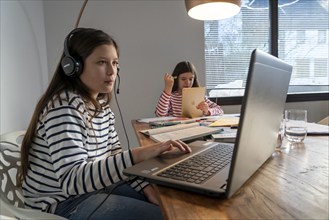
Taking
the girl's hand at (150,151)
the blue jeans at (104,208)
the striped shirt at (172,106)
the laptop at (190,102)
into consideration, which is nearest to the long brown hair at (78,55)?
the blue jeans at (104,208)

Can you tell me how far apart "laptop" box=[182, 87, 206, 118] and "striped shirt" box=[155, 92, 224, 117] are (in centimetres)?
16

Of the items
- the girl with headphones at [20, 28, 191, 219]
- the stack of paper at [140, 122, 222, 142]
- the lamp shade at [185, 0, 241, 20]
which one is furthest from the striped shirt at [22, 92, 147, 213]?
the lamp shade at [185, 0, 241, 20]

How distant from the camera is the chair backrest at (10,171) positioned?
2.75ft

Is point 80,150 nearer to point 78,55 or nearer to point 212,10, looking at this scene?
point 78,55

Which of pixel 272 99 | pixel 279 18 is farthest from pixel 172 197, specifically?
pixel 279 18

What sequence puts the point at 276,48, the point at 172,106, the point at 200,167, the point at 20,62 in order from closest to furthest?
the point at 200,167
the point at 20,62
the point at 172,106
the point at 276,48

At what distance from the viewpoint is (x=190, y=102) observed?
1710 millimetres

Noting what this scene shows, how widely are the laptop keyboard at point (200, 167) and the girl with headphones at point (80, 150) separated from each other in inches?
2.8

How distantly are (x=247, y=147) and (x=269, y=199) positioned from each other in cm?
9

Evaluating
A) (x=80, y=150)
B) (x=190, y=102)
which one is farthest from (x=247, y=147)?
(x=190, y=102)

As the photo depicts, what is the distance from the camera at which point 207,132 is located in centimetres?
105

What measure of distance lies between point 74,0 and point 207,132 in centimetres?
191

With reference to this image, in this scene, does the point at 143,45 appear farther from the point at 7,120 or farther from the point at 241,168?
the point at 241,168

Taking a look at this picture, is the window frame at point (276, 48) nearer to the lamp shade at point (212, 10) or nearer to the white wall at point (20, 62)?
the lamp shade at point (212, 10)
